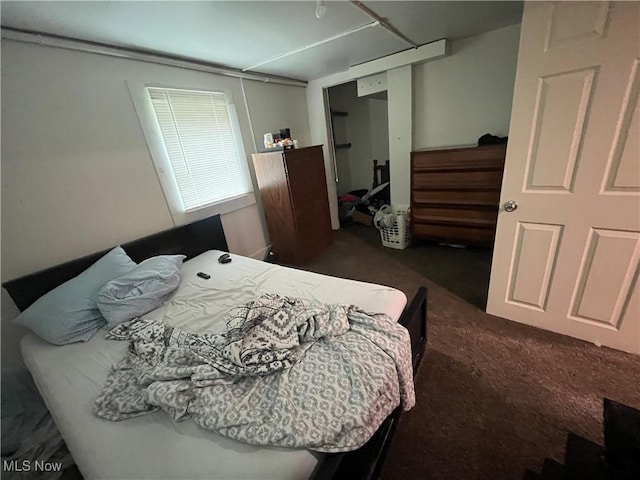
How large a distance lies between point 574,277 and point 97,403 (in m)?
2.57

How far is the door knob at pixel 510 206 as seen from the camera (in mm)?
1646

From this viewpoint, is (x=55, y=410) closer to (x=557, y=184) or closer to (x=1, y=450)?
(x=1, y=450)

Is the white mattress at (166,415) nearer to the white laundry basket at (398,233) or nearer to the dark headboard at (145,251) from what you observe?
the dark headboard at (145,251)

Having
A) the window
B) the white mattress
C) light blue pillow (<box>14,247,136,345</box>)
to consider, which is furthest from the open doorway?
light blue pillow (<box>14,247,136,345</box>)

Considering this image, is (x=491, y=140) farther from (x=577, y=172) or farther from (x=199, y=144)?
(x=199, y=144)

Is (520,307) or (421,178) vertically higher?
(421,178)

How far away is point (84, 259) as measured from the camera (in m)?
1.83

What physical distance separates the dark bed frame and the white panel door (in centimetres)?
87

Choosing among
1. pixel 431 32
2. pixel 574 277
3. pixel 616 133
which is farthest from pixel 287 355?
pixel 431 32

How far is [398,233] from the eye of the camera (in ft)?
10.6

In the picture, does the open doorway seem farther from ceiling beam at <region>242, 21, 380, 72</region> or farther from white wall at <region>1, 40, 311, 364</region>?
white wall at <region>1, 40, 311, 364</region>
